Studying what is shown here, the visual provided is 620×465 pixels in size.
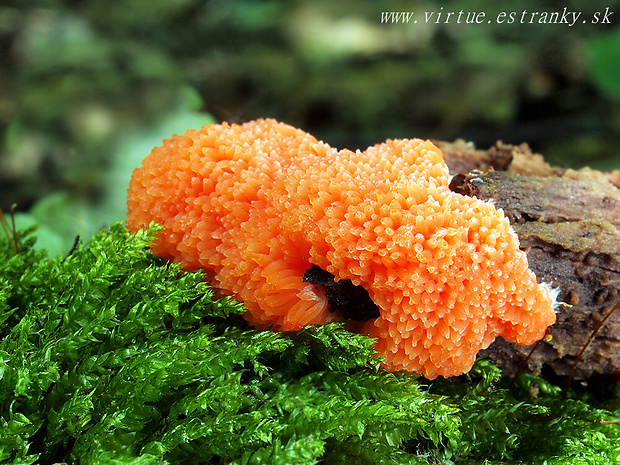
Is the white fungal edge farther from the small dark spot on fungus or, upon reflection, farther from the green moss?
the small dark spot on fungus

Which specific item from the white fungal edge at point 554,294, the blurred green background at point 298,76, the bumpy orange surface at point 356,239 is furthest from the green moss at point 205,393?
the blurred green background at point 298,76

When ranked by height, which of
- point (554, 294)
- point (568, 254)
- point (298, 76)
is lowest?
point (554, 294)

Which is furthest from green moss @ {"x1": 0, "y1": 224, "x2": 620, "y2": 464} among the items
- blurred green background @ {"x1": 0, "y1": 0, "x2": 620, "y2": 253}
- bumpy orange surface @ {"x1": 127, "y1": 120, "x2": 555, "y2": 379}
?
blurred green background @ {"x1": 0, "y1": 0, "x2": 620, "y2": 253}

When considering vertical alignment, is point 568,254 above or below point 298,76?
below

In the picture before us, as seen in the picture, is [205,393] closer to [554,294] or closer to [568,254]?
[554,294]

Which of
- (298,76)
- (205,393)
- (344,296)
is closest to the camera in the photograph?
(205,393)

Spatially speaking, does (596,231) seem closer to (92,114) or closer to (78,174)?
(78,174)

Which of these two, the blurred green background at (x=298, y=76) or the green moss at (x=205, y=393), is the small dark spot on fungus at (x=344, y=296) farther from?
the blurred green background at (x=298, y=76)

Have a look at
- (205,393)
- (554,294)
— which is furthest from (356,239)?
(554,294)
